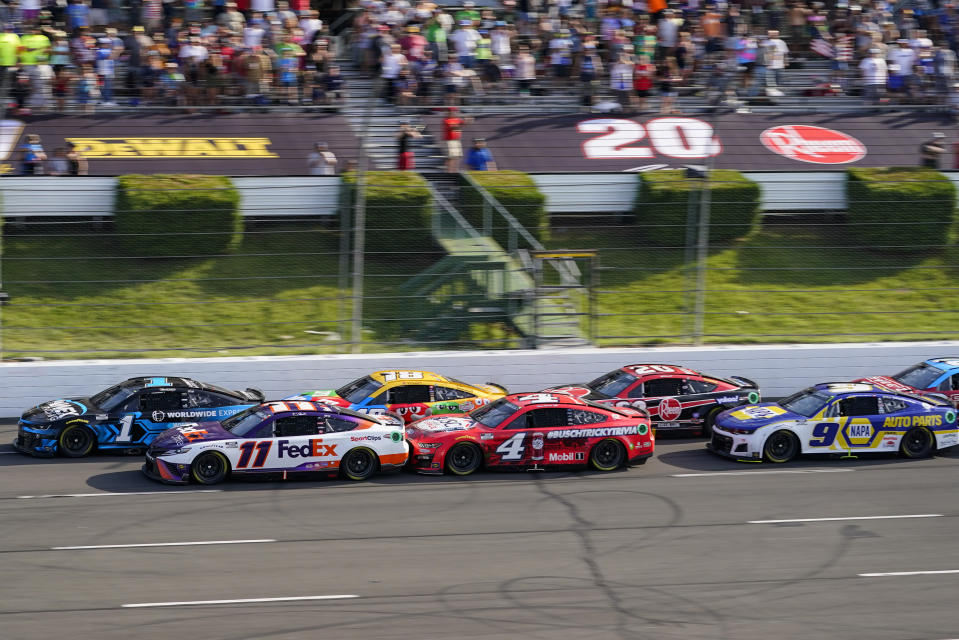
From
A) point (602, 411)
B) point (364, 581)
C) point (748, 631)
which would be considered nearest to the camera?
point (748, 631)

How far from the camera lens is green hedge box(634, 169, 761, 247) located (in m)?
17.4

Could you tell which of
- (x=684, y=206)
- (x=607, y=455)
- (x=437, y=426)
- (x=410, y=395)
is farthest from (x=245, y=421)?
(x=684, y=206)

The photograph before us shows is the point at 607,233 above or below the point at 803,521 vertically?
above

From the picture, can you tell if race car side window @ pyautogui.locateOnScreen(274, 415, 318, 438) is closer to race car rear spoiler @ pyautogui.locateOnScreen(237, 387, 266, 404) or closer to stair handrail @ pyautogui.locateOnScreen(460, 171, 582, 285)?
race car rear spoiler @ pyautogui.locateOnScreen(237, 387, 266, 404)

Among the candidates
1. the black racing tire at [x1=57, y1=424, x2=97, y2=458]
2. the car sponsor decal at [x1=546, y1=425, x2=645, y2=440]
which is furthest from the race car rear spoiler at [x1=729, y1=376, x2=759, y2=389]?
the black racing tire at [x1=57, y1=424, x2=97, y2=458]

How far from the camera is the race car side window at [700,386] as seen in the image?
15172 mm

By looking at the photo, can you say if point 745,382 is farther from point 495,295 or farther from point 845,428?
point 495,295

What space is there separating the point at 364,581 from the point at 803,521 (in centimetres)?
476

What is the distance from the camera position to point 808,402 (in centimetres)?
1401

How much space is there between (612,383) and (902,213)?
252 inches

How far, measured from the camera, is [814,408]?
45.2 ft

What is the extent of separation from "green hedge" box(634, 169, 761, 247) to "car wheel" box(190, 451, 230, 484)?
8.32m

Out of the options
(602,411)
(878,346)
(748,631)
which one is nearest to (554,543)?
(748,631)

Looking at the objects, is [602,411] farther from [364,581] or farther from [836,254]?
[836,254]
